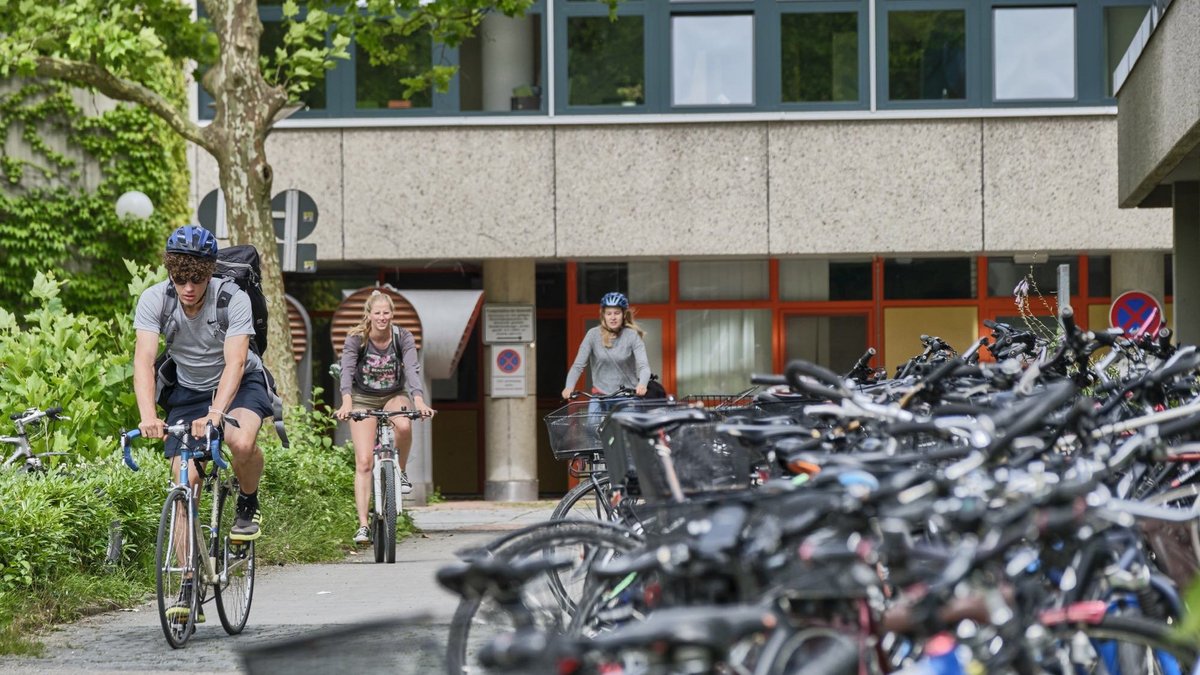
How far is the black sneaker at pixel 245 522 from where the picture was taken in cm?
783

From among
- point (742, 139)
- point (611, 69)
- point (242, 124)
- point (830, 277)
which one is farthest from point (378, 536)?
point (830, 277)

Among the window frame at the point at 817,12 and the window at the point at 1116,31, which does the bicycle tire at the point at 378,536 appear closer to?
the window frame at the point at 817,12

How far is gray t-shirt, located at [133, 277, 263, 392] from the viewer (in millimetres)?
7602

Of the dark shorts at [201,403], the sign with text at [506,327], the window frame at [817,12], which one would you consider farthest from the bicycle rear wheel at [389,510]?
the window frame at [817,12]

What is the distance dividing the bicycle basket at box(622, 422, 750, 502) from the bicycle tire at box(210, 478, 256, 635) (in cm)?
287

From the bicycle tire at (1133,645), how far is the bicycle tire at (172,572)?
453 centimetres

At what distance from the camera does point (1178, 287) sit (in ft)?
48.1

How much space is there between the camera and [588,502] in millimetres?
8969

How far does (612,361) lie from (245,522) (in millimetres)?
5374

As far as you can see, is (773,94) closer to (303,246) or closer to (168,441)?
(303,246)

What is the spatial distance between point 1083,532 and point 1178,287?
11830 mm

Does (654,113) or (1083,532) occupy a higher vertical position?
(654,113)

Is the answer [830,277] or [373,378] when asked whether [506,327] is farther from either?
[373,378]

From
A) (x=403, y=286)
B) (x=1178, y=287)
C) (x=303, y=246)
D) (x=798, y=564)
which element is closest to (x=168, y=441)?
(x=798, y=564)
